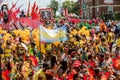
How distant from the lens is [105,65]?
13.3 meters

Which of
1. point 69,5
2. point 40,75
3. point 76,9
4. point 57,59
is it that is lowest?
point 69,5

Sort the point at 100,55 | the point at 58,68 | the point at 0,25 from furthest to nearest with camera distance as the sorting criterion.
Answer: the point at 0,25 < the point at 100,55 < the point at 58,68

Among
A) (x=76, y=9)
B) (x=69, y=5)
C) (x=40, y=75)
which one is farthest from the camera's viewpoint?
(x=69, y=5)

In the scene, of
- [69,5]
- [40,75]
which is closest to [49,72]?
[40,75]

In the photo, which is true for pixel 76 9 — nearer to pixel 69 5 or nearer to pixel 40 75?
pixel 69 5

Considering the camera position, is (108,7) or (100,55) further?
(108,7)

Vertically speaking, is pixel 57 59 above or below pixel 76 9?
above

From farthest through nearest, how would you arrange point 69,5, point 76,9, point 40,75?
point 69,5 → point 76,9 → point 40,75

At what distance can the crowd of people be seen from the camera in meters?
11.6

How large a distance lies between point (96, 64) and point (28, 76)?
2.34 m

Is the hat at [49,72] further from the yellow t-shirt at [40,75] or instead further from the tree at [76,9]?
the tree at [76,9]

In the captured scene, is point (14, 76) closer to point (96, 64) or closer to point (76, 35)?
point (96, 64)

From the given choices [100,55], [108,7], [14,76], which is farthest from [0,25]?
[108,7]

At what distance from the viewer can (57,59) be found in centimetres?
1400
